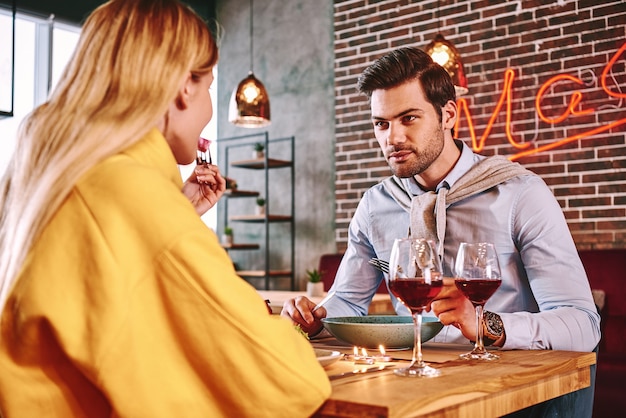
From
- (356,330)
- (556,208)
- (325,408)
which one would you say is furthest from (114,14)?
(556,208)

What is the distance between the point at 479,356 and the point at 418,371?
0.26 m

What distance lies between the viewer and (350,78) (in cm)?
622

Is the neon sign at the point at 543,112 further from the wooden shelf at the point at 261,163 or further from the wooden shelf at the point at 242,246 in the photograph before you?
the wooden shelf at the point at 242,246

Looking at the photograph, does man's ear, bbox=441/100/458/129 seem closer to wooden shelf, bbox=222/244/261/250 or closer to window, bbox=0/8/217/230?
wooden shelf, bbox=222/244/261/250

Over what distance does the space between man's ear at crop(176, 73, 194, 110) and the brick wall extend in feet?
13.4

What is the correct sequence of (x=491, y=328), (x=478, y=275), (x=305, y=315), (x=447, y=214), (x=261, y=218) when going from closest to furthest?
(x=478, y=275)
(x=491, y=328)
(x=305, y=315)
(x=447, y=214)
(x=261, y=218)

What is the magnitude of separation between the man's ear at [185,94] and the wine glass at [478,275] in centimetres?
64

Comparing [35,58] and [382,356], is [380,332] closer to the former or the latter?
[382,356]

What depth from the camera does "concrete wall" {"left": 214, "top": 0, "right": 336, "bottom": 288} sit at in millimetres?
6473

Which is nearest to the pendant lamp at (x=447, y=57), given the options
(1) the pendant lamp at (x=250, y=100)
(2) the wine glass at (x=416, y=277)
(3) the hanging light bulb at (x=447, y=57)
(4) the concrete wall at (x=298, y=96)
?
(3) the hanging light bulb at (x=447, y=57)

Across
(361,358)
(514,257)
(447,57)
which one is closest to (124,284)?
(361,358)

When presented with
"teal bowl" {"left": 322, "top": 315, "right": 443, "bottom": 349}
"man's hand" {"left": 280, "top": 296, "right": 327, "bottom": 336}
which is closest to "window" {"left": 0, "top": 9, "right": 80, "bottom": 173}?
"man's hand" {"left": 280, "top": 296, "right": 327, "bottom": 336}

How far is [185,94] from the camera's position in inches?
49.7

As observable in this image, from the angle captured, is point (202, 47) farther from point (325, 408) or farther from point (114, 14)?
point (325, 408)
